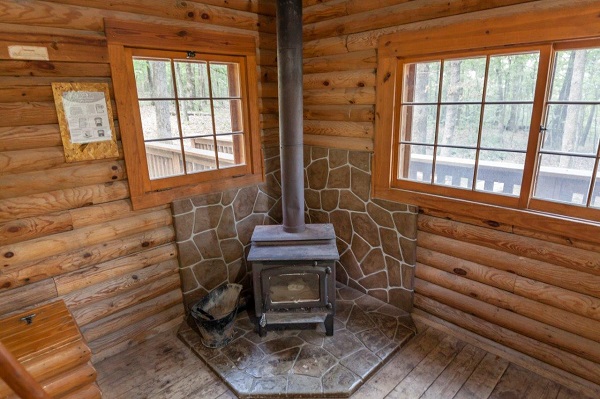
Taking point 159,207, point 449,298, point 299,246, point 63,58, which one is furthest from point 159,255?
point 449,298

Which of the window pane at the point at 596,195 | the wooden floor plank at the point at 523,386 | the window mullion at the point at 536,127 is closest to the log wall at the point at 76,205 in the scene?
the window mullion at the point at 536,127

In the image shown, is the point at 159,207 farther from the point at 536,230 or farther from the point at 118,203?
the point at 536,230

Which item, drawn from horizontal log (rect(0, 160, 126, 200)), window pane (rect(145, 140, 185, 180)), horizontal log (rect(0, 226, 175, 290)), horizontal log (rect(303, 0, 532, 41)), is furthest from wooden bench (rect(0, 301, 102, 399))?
horizontal log (rect(303, 0, 532, 41))

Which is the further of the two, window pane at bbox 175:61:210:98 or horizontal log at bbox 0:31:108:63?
window pane at bbox 175:61:210:98

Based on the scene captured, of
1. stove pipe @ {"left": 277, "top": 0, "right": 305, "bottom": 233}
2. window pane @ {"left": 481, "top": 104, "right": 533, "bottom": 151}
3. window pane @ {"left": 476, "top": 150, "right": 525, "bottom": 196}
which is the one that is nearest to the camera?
window pane @ {"left": 481, "top": 104, "right": 533, "bottom": 151}

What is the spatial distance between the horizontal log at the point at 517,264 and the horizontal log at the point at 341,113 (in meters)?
1.05

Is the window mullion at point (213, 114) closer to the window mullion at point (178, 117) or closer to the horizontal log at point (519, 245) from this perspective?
the window mullion at point (178, 117)

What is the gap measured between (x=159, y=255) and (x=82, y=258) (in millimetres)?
514

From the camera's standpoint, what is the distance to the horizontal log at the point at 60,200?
78.3 inches

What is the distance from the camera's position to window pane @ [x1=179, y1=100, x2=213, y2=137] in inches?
104

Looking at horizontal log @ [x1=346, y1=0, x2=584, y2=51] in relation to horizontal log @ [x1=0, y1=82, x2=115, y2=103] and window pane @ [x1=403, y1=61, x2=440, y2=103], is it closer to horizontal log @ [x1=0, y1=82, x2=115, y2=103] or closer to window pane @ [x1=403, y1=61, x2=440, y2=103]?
window pane @ [x1=403, y1=61, x2=440, y2=103]

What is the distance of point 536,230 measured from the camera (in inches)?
83.0

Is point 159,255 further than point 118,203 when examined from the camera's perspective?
Yes

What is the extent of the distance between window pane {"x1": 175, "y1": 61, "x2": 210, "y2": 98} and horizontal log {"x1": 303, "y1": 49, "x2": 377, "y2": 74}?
0.95 metres
